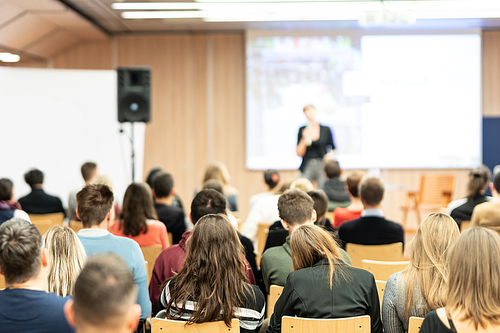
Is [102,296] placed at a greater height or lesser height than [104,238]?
greater

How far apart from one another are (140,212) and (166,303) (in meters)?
1.45

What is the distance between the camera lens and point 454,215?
4.03 metres

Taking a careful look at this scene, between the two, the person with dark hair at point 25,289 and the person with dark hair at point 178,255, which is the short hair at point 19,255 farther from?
the person with dark hair at point 178,255

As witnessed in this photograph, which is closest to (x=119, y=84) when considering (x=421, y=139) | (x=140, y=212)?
(x=140, y=212)

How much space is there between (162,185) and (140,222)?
71 centimetres

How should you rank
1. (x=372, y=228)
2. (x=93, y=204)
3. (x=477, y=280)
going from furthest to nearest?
(x=372, y=228), (x=93, y=204), (x=477, y=280)

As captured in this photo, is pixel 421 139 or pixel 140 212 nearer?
pixel 140 212

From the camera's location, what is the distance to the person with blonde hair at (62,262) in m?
1.94

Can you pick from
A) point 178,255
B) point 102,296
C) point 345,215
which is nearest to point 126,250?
point 178,255

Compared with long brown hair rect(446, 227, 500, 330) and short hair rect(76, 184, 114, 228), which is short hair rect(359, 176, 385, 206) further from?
long brown hair rect(446, 227, 500, 330)

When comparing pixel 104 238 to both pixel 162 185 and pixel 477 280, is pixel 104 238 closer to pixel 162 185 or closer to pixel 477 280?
pixel 162 185

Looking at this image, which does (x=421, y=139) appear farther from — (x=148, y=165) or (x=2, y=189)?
(x=2, y=189)

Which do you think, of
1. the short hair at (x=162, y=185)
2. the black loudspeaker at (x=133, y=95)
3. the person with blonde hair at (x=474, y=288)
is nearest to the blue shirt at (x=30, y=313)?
the person with blonde hair at (x=474, y=288)

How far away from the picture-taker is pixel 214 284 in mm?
1925
